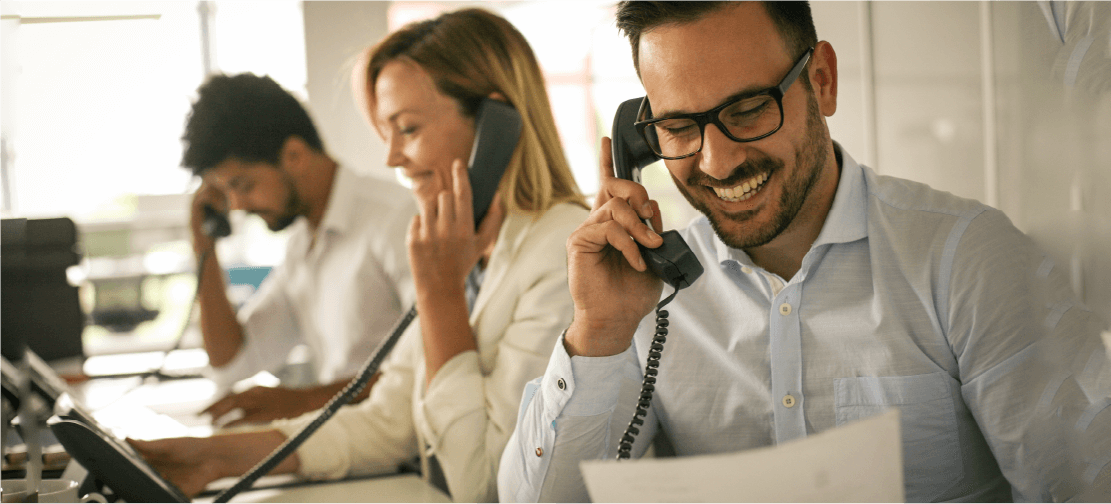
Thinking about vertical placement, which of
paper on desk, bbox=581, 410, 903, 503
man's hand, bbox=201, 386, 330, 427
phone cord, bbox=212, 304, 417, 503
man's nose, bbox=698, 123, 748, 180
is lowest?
man's hand, bbox=201, 386, 330, 427

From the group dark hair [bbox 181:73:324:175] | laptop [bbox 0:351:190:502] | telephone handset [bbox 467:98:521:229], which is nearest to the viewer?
laptop [bbox 0:351:190:502]

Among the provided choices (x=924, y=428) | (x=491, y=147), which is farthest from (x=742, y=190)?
(x=491, y=147)

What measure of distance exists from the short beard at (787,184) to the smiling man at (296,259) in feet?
2.04

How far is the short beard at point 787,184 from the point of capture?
0.65m

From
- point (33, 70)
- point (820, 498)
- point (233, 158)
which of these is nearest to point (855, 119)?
point (820, 498)

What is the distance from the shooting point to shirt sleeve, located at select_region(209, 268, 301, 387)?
1207 mm

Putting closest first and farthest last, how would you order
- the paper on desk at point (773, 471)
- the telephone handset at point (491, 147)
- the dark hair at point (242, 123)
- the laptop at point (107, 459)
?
the paper on desk at point (773, 471), the laptop at point (107, 459), the telephone handset at point (491, 147), the dark hair at point (242, 123)

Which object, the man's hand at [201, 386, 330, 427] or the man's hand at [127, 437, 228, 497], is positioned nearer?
the man's hand at [127, 437, 228, 497]

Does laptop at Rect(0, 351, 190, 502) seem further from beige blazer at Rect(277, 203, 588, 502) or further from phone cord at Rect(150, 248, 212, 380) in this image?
phone cord at Rect(150, 248, 212, 380)

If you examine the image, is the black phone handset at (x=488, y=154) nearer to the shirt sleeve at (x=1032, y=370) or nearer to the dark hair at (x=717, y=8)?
the dark hair at (x=717, y=8)

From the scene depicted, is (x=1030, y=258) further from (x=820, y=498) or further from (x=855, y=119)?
(x=820, y=498)

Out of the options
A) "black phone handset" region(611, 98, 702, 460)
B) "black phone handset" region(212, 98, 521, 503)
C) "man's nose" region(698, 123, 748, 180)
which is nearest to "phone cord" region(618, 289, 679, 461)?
"black phone handset" region(611, 98, 702, 460)

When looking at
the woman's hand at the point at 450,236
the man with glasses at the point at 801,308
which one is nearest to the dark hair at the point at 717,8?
the man with glasses at the point at 801,308

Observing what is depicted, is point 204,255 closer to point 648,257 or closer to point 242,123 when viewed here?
point 242,123
